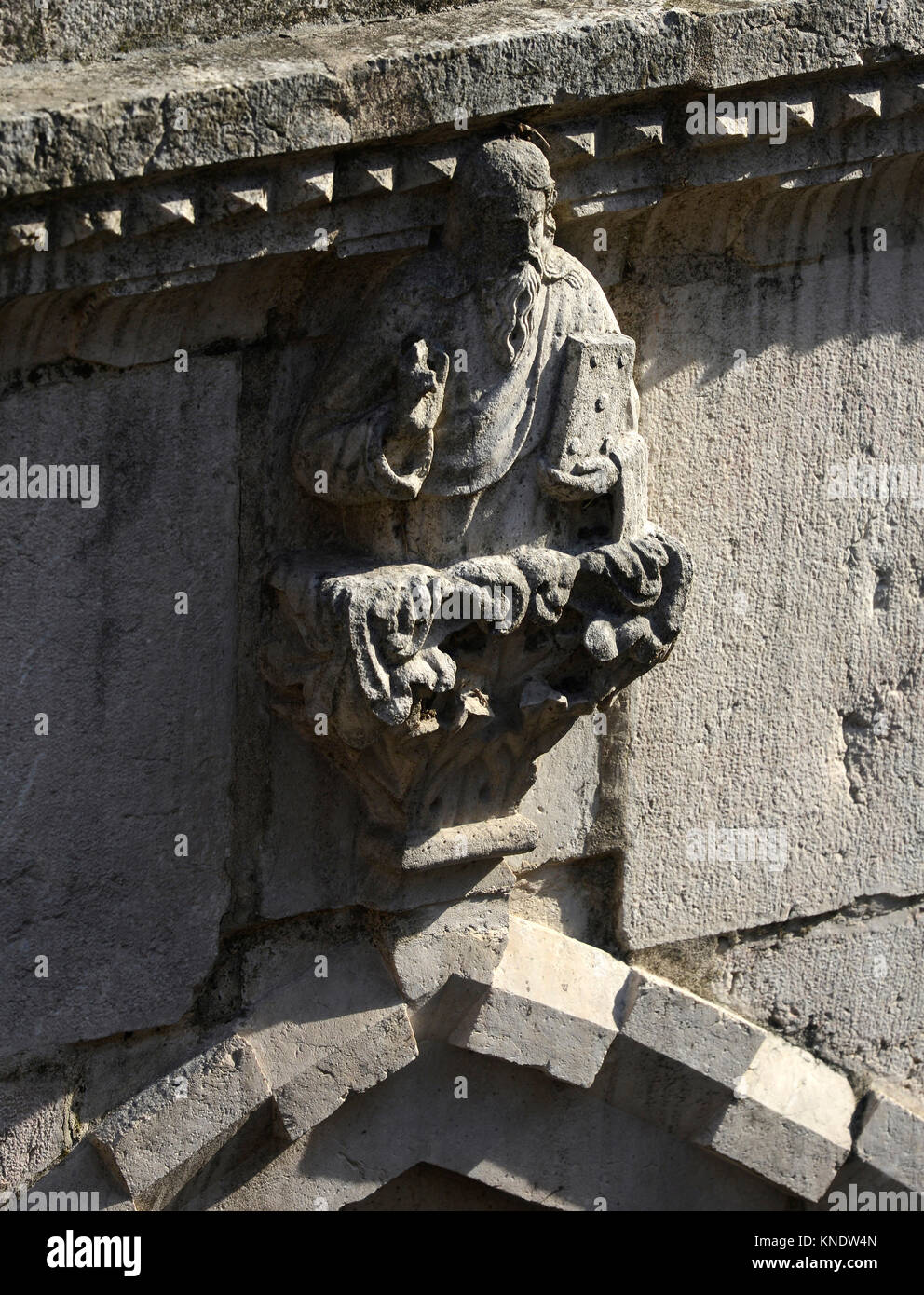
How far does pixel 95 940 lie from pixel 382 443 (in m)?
1.17

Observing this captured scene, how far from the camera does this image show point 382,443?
11.7 feet

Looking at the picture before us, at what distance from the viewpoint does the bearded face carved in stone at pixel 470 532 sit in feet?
11.7

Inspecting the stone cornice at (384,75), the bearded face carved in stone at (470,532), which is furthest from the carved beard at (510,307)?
the stone cornice at (384,75)

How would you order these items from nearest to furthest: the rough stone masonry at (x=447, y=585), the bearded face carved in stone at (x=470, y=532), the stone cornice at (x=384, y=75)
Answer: the stone cornice at (x=384, y=75), the rough stone masonry at (x=447, y=585), the bearded face carved in stone at (x=470, y=532)

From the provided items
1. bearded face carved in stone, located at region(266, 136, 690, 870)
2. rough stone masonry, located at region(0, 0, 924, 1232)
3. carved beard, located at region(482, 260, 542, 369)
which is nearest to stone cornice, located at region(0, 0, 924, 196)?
rough stone masonry, located at region(0, 0, 924, 1232)

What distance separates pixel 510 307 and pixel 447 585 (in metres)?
0.55

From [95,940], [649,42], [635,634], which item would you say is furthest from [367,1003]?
[649,42]

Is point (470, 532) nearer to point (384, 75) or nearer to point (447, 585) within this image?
point (447, 585)

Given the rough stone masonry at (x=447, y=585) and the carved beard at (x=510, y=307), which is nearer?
the rough stone masonry at (x=447, y=585)

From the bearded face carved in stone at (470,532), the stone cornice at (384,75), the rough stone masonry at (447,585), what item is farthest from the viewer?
the bearded face carved in stone at (470,532)

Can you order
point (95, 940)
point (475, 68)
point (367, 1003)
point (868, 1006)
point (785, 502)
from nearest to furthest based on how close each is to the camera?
point (475, 68) → point (95, 940) → point (367, 1003) → point (785, 502) → point (868, 1006)

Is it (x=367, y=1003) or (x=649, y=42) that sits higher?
(x=649, y=42)

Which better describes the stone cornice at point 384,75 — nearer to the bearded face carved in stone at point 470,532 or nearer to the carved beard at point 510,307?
the bearded face carved in stone at point 470,532

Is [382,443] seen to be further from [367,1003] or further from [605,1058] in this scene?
[605,1058]
